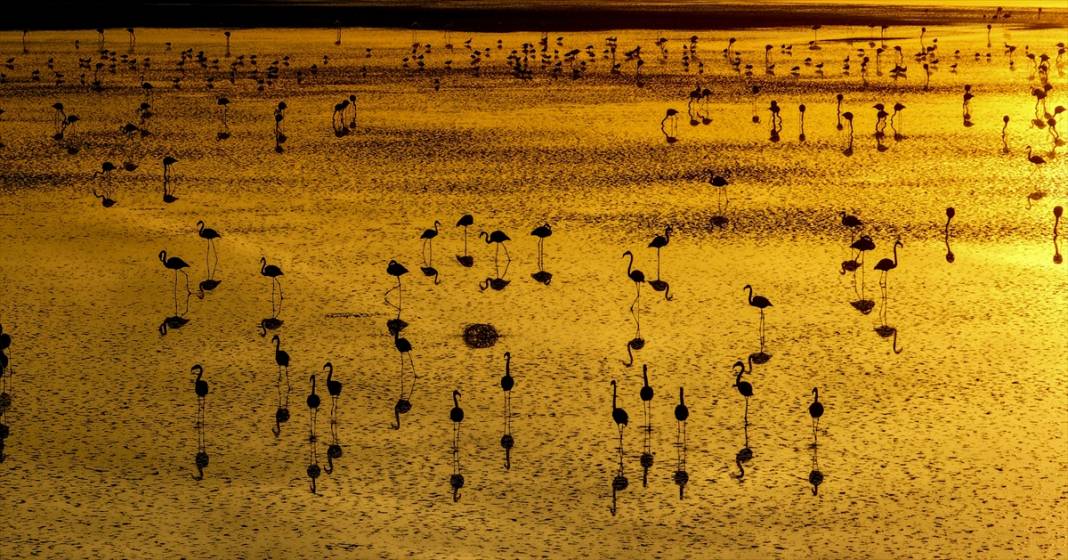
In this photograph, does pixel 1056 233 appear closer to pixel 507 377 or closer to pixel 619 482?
pixel 507 377

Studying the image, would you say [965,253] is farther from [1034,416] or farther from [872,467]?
[872,467]

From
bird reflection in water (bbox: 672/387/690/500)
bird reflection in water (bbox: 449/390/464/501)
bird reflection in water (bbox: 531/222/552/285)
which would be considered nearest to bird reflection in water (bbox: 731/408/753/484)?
bird reflection in water (bbox: 672/387/690/500)

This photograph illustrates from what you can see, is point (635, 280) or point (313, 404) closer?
point (313, 404)

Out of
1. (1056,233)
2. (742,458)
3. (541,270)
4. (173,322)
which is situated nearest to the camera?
(742,458)

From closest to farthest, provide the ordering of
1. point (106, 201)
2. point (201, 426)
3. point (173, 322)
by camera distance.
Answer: point (201, 426) → point (173, 322) → point (106, 201)

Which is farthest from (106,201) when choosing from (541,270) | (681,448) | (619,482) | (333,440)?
(619,482)

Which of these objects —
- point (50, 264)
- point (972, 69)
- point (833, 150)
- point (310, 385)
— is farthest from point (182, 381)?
point (972, 69)
